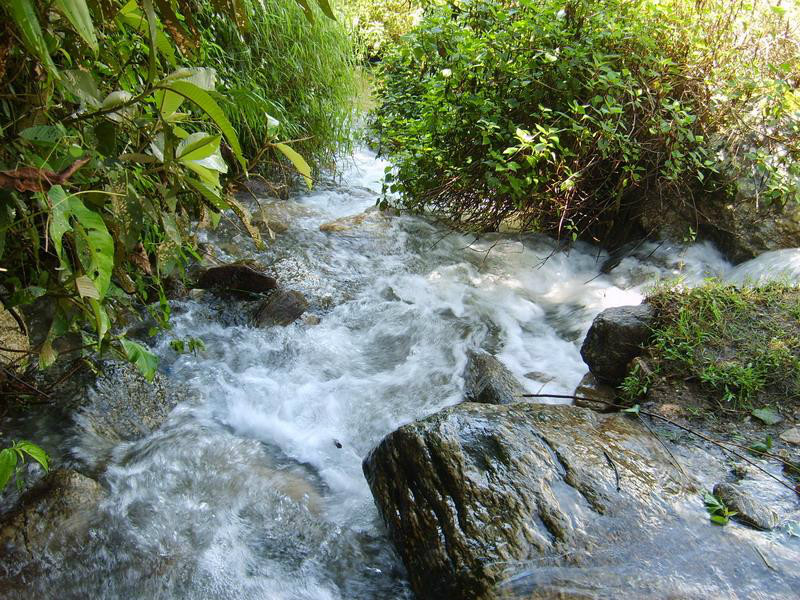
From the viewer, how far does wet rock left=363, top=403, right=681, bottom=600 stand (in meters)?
1.79

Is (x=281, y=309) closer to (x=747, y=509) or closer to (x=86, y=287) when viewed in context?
(x=86, y=287)

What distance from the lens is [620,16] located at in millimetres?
3875

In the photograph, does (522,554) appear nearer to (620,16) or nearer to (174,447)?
(174,447)

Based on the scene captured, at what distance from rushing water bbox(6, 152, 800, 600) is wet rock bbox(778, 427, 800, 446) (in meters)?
1.07

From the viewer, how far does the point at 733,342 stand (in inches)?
111

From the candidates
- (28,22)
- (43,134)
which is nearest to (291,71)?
(43,134)

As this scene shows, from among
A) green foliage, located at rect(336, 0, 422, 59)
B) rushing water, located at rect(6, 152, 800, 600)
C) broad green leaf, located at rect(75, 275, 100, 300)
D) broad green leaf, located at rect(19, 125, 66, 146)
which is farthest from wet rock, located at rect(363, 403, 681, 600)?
green foliage, located at rect(336, 0, 422, 59)

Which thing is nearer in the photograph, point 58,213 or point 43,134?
point 58,213

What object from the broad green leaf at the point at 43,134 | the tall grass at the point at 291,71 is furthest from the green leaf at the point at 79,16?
the tall grass at the point at 291,71

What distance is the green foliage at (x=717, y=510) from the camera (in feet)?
6.32

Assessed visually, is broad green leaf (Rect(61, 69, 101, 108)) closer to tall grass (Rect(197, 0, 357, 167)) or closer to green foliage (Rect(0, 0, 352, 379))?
green foliage (Rect(0, 0, 352, 379))

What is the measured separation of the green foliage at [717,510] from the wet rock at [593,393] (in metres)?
0.77

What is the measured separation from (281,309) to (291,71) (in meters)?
2.79

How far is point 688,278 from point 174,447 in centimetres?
370
